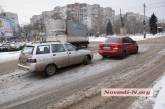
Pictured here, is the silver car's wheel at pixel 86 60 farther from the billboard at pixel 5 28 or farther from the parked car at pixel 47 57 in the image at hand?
the billboard at pixel 5 28

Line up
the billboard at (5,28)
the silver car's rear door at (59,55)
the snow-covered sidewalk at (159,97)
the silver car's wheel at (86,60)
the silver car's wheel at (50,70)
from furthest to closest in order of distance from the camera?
the billboard at (5,28) < the silver car's wheel at (86,60) < the silver car's rear door at (59,55) < the silver car's wheel at (50,70) < the snow-covered sidewalk at (159,97)

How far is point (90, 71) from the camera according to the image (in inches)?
412

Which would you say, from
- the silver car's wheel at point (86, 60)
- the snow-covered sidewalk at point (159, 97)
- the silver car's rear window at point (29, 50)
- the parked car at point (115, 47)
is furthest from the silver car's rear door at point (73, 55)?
the snow-covered sidewalk at point (159, 97)

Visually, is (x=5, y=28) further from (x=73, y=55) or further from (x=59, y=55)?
(x=59, y=55)

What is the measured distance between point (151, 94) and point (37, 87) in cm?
424

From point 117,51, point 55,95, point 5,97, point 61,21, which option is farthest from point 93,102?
point 61,21

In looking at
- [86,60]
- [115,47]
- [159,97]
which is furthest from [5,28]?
[159,97]

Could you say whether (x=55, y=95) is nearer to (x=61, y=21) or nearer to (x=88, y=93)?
(x=88, y=93)

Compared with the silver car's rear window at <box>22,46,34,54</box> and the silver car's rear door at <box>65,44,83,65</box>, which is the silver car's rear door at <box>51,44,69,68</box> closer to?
the silver car's rear door at <box>65,44,83,65</box>

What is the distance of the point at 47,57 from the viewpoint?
972 centimetres

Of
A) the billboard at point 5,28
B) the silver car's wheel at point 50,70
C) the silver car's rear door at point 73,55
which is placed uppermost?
the billboard at point 5,28

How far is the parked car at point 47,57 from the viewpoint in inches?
369

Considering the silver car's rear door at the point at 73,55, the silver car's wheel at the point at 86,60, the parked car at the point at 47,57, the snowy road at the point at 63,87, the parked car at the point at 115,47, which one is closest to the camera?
the snowy road at the point at 63,87

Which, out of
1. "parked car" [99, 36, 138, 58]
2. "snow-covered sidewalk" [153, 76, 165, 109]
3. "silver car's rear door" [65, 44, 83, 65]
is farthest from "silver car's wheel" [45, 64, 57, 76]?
"parked car" [99, 36, 138, 58]
